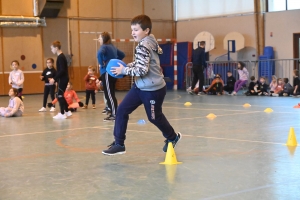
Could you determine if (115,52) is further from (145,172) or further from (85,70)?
(85,70)

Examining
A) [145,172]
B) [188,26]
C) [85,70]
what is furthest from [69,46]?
[145,172]

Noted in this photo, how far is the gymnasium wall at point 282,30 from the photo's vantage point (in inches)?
851

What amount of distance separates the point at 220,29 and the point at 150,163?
19.3 meters

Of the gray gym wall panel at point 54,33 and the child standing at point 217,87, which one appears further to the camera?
the gray gym wall panel at point 54,33

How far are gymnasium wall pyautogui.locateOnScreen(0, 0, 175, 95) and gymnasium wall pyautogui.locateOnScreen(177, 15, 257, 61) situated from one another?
103 centimetres

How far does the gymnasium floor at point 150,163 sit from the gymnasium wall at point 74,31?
13.2m

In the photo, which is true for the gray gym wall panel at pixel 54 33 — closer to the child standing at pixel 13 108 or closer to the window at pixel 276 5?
the window at pixel 276 5

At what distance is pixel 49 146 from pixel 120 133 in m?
1.54

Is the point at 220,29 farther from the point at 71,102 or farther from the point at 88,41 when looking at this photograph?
the point at 71,102

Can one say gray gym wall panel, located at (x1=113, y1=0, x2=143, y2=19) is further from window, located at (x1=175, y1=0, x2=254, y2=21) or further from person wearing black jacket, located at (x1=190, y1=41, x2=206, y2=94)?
person wearing black jacket, located at (x1=190, y1=41, x2=206, y2=94)

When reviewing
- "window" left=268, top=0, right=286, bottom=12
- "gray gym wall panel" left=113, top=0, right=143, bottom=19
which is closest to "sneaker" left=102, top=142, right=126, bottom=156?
"window" left=268, top=0, right=286, bottom=12

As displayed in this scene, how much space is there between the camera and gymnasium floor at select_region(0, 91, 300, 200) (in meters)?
4.49

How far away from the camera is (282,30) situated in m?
22.1

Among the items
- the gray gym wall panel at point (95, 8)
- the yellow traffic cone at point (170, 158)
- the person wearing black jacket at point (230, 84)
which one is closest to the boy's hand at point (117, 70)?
the yellow traffic cone at point (170, 158)
